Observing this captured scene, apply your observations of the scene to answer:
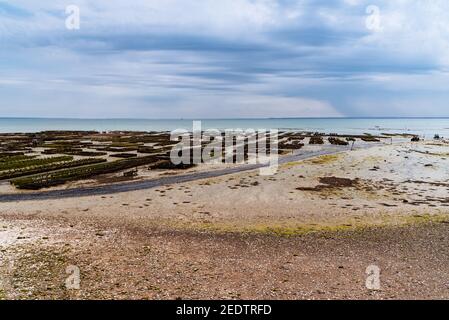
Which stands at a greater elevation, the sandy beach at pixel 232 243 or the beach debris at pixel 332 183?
the beach debris at pixel 332 183

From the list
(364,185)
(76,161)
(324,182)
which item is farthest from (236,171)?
(76,161)

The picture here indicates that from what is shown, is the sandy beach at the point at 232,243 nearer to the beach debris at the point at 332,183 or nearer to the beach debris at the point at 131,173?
the beach debris at the point at 332,183

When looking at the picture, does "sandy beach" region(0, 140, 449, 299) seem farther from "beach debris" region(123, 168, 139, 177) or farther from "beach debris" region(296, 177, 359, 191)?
"beach debris" region(123, 168, 139, 177)

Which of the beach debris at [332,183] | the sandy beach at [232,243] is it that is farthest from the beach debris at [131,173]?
the beach debris at [332,183]

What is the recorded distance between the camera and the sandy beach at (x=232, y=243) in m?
17.3

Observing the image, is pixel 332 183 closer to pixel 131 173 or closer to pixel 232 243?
pixel 232 243

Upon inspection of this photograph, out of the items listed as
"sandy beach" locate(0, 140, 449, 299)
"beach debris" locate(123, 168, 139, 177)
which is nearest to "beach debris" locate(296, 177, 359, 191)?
"sandy beach" locate(0, 140, 449, 299)

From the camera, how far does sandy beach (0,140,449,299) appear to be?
56.9 ft

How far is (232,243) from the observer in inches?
925

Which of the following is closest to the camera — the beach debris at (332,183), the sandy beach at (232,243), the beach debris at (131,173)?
the sandy beach at (232,243)

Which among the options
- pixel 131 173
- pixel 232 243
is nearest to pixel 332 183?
pixel 232 243

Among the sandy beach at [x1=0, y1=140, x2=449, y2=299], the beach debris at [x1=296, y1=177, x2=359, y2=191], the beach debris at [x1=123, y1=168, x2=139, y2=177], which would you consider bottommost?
the sandy beach at [x1=0, y1=140, x2=449, y2=299]
